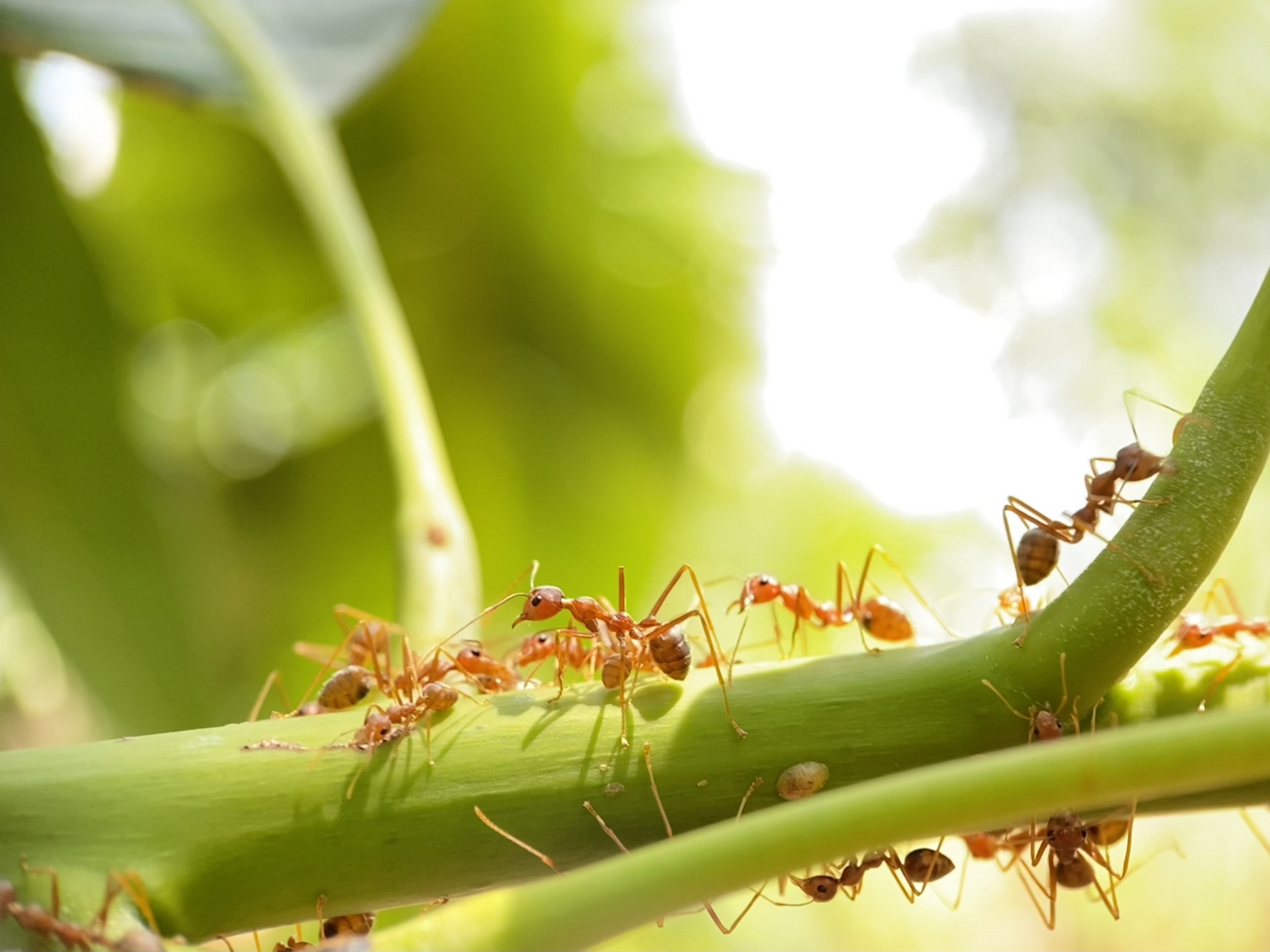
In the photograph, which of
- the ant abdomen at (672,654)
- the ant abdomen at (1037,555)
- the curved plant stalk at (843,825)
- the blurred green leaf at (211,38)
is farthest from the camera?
the blurred green leaf at (211,38)

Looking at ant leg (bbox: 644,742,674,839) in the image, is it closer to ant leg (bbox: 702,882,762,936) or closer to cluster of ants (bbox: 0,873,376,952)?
ant leg (bbox: 702,882,762,936)

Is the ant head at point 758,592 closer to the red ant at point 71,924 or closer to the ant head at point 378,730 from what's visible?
the ant head at point 378,730

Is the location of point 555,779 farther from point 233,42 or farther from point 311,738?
point 233,42

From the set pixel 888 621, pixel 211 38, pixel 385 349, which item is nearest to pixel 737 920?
pixel 888 621

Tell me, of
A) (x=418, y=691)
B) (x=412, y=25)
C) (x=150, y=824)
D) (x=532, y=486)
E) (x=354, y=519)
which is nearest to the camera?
(x=150, y=824)

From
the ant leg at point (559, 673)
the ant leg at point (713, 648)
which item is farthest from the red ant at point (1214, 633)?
the ant leg at point (559, 673)

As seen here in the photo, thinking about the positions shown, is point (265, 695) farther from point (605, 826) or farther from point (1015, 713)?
point (1015, 713)

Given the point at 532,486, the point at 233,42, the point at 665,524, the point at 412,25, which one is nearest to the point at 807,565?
the point at 665,524
